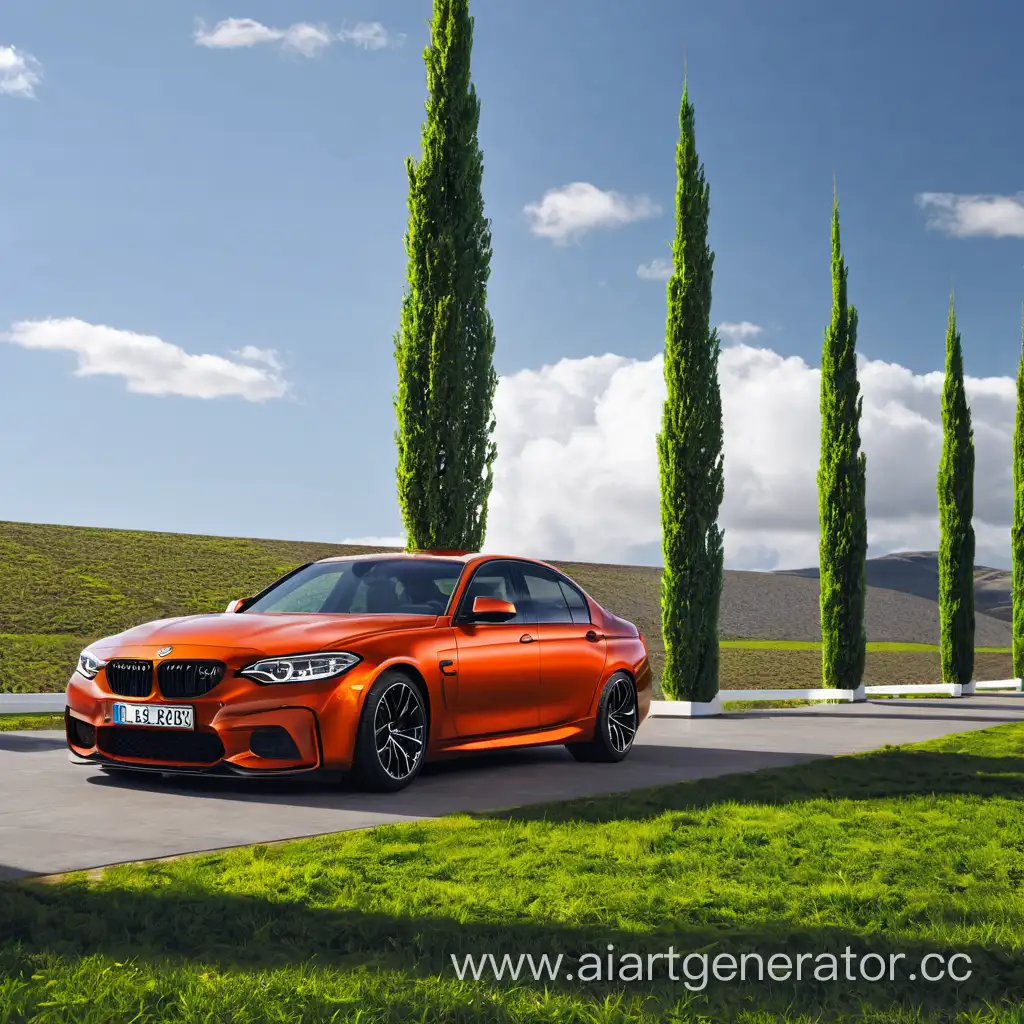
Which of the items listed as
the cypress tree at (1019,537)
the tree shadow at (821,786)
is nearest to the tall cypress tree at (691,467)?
the tree shadow at (821,786)

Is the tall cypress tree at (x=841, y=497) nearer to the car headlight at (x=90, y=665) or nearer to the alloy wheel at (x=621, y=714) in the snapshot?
the alloy wheel at (x=621, y=714)

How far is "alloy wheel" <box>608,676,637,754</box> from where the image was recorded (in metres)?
10.2

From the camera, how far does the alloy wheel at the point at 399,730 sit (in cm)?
782

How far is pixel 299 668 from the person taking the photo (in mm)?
7582

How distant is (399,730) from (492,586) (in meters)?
1.75

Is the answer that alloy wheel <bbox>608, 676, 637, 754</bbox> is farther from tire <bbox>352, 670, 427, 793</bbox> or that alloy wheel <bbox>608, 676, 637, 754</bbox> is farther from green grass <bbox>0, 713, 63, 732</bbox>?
green grass <bbox>0, 713, 63, 732</bbox>

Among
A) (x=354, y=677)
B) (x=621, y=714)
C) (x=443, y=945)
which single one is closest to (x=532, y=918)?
(x=443, y=945)

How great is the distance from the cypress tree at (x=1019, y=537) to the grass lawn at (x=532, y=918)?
28.9 meters

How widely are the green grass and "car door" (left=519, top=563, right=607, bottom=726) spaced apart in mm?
5612

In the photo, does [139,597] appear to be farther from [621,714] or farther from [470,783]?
[470,783]

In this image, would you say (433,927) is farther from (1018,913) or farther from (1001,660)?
(1001,660)

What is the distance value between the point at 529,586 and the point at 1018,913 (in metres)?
5.60

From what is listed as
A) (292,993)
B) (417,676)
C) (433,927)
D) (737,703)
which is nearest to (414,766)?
(417,676)

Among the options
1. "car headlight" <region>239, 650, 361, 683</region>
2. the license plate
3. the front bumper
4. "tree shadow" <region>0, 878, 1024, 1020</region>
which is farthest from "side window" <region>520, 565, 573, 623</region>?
"tree shadow" <region>0, 878, 1024, 1020</region>
